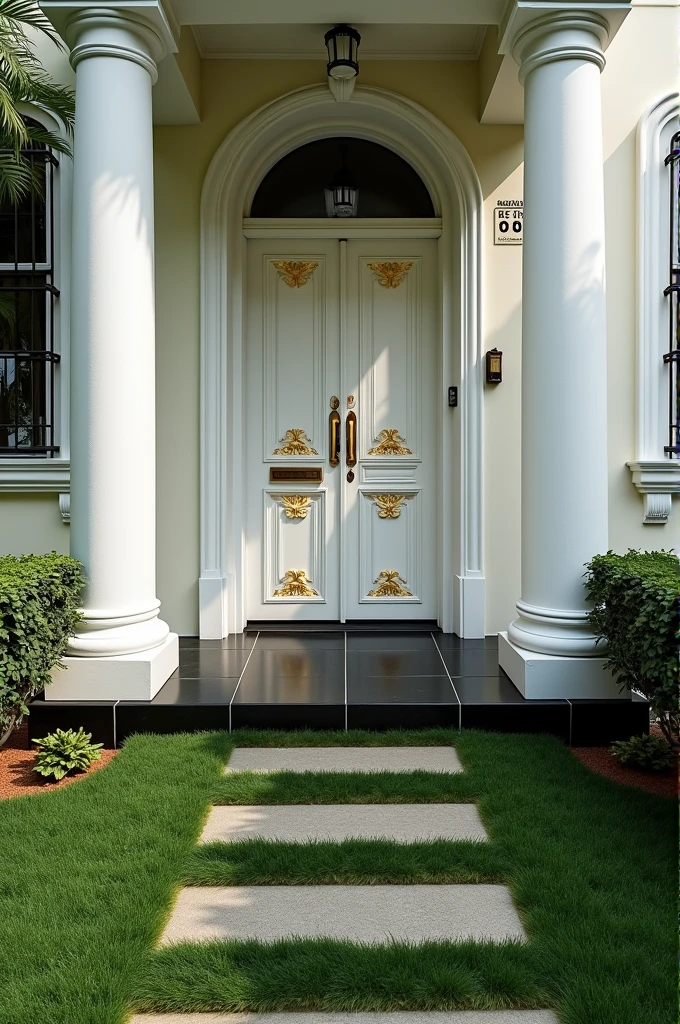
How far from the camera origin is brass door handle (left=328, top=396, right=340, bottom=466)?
600 centimetres

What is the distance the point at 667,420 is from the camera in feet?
18.1

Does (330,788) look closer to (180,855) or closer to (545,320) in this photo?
(180,855)

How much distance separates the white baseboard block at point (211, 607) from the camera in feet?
18.1

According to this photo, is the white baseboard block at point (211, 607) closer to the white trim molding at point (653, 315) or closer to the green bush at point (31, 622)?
the green bush at point (31, 622)

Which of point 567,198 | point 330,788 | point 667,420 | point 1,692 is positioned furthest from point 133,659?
point 667,420

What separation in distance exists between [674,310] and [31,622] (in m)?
4.44

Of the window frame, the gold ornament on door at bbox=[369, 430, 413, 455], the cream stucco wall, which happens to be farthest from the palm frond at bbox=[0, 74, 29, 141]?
the gold ornament on door at bbox=[369, 430, 413, 455]

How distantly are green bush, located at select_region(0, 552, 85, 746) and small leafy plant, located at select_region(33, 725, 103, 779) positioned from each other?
0.64 ft

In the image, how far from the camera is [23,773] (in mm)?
3650

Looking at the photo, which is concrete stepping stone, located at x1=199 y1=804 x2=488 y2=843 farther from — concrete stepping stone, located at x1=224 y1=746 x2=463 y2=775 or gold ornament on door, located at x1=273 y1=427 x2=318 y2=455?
gold ornament on door, located at x1=273 y1=427 x2=318 y2=455

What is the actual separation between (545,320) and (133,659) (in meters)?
2.69

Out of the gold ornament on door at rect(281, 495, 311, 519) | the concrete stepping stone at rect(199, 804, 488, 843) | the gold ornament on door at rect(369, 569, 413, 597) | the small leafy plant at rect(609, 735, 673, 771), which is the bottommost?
the concrete stepping stone at rect(199, 804, 488, 843)

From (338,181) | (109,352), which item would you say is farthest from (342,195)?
(109,352)

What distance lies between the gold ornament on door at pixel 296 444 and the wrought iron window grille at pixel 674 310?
246 centimetres
